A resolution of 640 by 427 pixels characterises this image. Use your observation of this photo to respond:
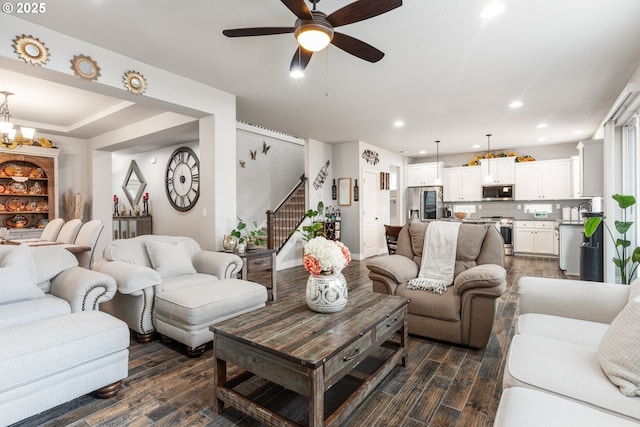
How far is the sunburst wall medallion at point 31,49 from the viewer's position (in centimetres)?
254

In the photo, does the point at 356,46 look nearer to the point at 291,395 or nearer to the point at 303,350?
the point at 303,350

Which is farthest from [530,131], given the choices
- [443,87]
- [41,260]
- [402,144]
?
[41,260]

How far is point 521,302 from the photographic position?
2.31 meters

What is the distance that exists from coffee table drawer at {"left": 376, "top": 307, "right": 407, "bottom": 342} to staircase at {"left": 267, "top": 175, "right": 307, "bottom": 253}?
3.58 metres

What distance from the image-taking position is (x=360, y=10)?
2.02 metres

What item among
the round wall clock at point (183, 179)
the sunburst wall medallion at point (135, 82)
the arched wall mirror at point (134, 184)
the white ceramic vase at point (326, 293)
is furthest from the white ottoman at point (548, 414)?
the arched wall mirror at point (134, 184)

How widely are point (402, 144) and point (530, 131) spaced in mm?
2595

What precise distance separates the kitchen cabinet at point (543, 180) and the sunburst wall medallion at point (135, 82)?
8008 millimetres

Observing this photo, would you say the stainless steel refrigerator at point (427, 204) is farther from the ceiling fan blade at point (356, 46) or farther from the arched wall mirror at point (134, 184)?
the arched wall mirror at point (134, 184)

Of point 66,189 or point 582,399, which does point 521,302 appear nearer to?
point 582,399

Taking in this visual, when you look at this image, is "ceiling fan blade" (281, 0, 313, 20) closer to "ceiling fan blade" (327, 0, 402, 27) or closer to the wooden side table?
"ceiling fan blade" (327, 0, 402, 27)

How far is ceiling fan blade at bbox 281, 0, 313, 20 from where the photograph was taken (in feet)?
6.28

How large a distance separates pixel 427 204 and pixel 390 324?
7.12 meters

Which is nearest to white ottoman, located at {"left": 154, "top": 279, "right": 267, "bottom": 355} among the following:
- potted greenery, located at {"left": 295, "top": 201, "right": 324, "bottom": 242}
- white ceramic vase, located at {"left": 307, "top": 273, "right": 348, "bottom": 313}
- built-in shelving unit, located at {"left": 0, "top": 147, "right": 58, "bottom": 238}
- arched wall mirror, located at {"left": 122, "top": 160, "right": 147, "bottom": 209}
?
white ceramic vase, located at {"left": 307, "top": 273, "right": 348, "bottom": 313}
